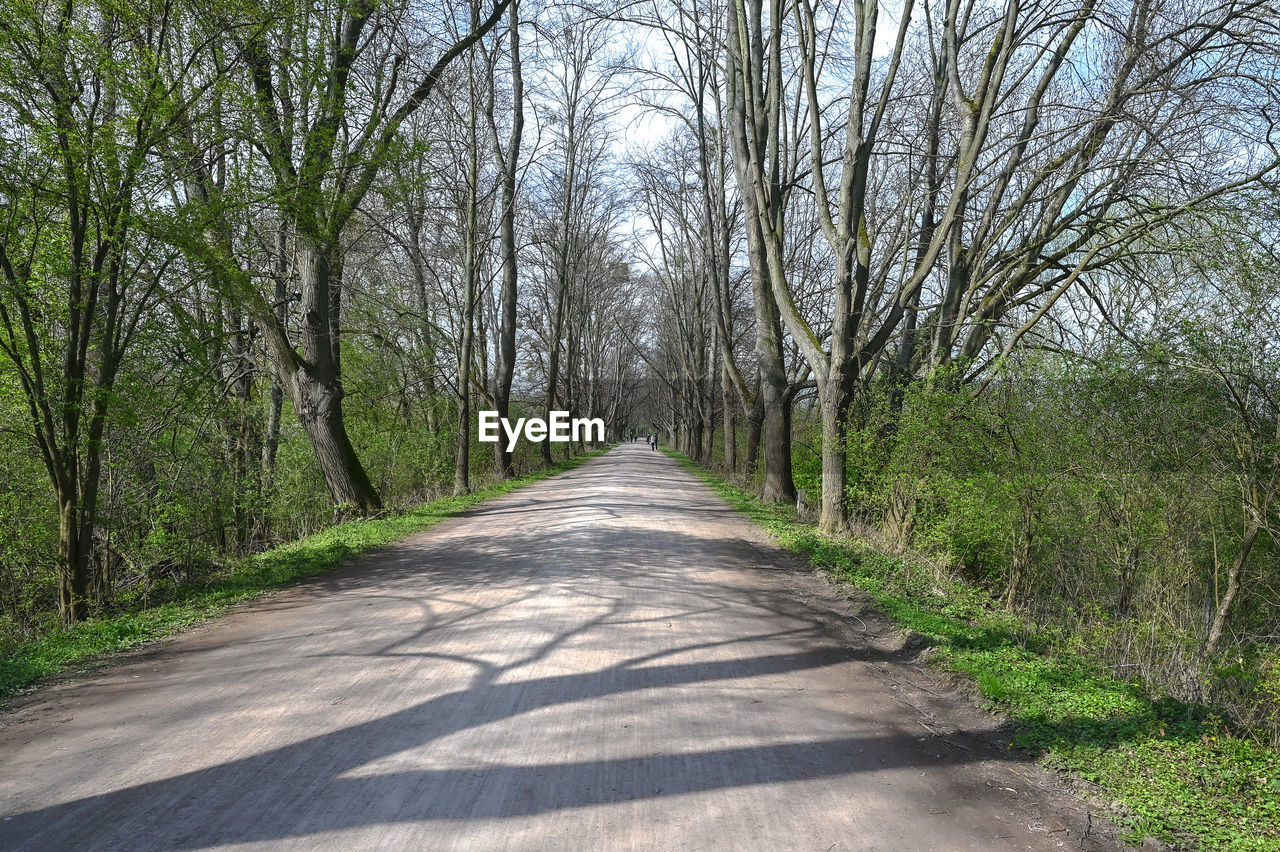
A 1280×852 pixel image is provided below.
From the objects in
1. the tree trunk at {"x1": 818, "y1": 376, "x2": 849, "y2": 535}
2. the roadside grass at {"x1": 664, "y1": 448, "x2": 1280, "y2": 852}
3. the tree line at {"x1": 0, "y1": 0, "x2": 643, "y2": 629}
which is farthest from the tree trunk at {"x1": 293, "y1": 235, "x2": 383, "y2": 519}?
the roadside grass at {"x1": 664, "y1": 448, "x2": 1280, "y2": 852}

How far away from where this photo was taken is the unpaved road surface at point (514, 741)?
323cm

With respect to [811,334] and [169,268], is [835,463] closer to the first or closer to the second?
[811,334]

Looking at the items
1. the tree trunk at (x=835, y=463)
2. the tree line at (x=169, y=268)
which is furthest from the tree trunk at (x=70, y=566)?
the tree trunk at (x=835, y=463)

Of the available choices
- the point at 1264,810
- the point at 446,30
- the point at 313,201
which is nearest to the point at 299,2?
the point at 313,201

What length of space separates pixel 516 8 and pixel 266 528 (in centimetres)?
1388

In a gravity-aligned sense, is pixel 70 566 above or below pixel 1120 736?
above

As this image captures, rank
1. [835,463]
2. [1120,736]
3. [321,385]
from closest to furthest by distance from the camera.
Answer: [1120,736] < [835,463] < [321,385]

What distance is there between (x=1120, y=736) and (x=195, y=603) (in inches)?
300

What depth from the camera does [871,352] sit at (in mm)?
11430

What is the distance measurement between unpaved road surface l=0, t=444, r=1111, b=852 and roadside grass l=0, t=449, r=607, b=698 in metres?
0.35

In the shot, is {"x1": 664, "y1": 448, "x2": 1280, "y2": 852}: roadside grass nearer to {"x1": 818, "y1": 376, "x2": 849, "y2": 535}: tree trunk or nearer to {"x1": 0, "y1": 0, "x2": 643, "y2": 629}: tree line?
{"x1": 818, "y1": 376, "x2": 849, "y2": 535}: tree trunk

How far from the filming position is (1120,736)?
4.17 m

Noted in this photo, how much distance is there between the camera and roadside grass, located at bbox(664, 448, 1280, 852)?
11.1 feet

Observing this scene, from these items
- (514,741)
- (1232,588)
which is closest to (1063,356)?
(1232,588)
